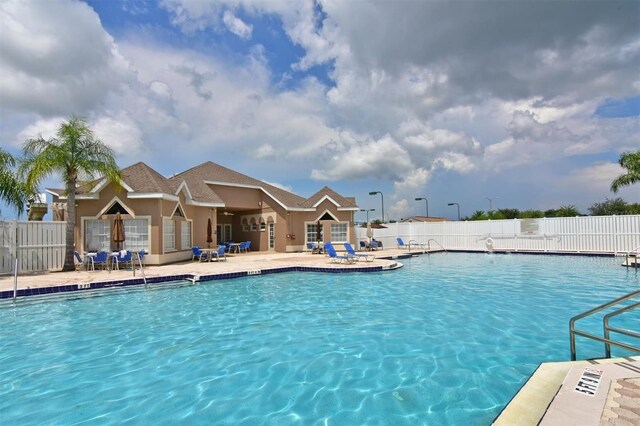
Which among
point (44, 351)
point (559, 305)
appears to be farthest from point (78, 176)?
point (559, 305)

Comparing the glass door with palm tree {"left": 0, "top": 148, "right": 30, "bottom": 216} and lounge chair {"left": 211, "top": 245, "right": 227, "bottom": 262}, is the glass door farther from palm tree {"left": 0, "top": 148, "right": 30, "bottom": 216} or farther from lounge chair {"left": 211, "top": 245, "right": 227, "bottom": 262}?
palm tree {"left": 0, "top": 148, "right": 30, "bottom": 216}

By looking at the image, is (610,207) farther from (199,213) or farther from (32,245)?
(32,245)

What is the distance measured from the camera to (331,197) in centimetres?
2769

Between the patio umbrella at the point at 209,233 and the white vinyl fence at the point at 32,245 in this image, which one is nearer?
the white vinyl fence at the point at 32,245

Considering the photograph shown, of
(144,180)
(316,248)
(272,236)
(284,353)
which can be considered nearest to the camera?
(284,353)

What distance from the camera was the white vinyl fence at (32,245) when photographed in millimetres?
14711

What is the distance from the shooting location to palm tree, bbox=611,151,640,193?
78.2ft

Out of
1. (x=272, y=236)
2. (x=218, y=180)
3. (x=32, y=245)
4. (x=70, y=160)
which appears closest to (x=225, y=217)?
(x=218, y=180)

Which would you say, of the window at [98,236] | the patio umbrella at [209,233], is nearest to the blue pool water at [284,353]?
the window at [98,236]

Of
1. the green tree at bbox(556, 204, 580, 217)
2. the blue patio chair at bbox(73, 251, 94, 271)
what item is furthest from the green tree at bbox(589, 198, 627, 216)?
the blue patio chair at bbox(73, 251, 94, 271)

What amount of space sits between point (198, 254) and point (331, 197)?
1163 cm

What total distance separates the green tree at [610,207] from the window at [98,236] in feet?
205

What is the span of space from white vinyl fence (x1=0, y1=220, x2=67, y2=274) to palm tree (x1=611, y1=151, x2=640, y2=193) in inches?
1369

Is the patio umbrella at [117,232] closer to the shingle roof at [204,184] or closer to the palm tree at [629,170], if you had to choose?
the shingle roof at [204,184]
